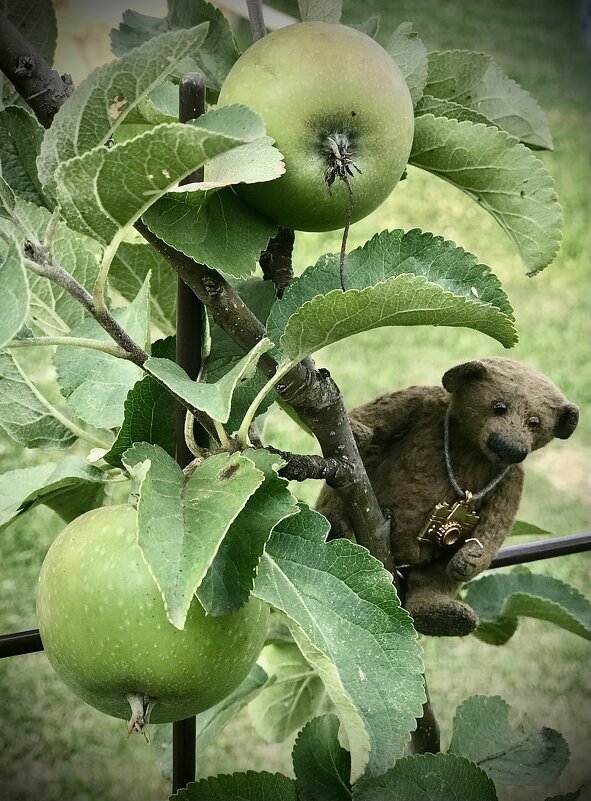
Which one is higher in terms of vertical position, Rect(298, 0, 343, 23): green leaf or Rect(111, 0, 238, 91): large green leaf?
Rect(298, 0, 343, 23): green leaf

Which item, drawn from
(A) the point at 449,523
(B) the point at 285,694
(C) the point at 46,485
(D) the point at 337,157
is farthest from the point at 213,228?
(B) the point at 285,694

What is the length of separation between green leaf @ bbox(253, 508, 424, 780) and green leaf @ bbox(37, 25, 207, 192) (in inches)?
8.7

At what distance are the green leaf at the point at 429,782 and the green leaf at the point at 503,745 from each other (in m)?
0.13

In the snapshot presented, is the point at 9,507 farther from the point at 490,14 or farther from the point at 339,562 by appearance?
the point at 490,14

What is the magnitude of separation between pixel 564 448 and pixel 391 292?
1636mm

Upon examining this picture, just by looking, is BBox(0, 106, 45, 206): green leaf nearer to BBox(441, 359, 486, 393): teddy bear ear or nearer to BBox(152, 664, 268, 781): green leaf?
BBox(441, 359, 486, 393): teddy bear ear

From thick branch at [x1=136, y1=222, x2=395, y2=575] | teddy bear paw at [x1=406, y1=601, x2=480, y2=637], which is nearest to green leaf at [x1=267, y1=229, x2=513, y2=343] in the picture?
thick branch at [x1=136, y1=222, x2=395, y2=575]

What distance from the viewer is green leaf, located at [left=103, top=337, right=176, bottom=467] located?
0.46 m

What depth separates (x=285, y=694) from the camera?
80 centimetres

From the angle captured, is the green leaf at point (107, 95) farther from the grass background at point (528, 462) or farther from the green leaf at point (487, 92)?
the grass background at point (528, 462)

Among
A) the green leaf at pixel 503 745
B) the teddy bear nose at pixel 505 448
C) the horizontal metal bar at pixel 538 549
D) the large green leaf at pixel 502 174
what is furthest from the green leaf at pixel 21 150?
the green leaf at pixel 503 745

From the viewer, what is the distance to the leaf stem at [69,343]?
0.38 meters

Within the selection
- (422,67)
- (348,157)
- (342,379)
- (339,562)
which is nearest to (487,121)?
(422,67)

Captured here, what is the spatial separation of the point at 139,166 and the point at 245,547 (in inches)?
7.3
